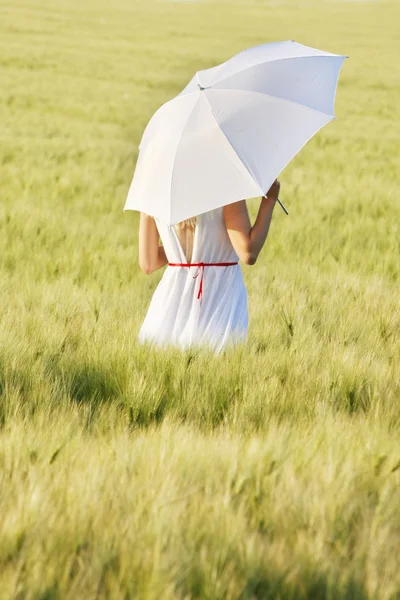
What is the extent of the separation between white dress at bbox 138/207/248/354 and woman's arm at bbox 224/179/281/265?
0.08 meters

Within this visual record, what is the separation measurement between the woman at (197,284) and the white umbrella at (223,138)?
0.13 metres

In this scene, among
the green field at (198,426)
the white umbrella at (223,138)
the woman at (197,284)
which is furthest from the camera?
the woman at (197,284)

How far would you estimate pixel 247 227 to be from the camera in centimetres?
275

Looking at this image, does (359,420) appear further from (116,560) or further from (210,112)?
(210,112)

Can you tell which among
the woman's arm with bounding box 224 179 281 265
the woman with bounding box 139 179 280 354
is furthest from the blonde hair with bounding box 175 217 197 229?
the woman's arm with bounding box 224 179 281 265

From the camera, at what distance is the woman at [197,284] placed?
284 cm

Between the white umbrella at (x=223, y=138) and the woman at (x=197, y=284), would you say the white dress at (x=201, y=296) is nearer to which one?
the woman at (x=197, y=284)

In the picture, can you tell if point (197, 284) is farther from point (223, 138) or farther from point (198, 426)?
point (198, 426)

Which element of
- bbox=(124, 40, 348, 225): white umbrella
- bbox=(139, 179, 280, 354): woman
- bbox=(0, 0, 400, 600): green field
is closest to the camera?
bbox=(0, 0, 400, 600): green field

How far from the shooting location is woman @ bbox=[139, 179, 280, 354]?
284 centimetres

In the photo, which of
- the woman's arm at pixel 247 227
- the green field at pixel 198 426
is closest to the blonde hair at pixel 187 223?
the woman's arm at pixel 247 227

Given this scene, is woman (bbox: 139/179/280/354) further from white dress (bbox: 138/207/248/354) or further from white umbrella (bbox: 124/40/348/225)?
white umbrella (bbox: 124/40/348/225)

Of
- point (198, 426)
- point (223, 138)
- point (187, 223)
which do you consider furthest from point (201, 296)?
point (198, 426)

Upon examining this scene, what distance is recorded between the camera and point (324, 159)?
966cm
